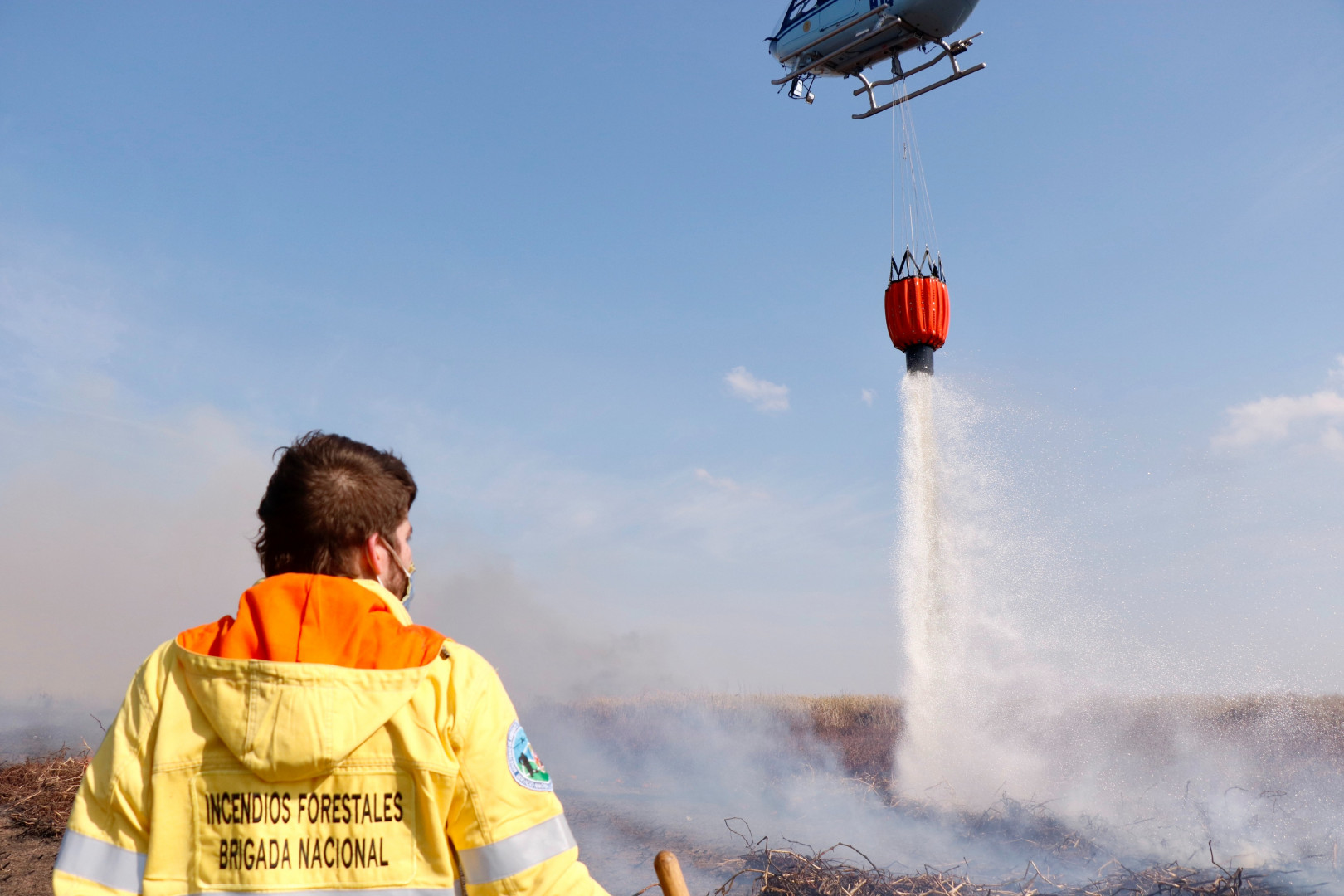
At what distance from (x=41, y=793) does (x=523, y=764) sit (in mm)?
9260

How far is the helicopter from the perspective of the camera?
13.5 metres

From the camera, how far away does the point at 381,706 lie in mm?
1731

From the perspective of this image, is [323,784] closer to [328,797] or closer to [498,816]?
[328,797]

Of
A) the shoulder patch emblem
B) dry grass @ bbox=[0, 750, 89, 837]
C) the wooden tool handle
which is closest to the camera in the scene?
the shoulder patch emblem

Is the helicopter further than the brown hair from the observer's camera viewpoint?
→ Yes

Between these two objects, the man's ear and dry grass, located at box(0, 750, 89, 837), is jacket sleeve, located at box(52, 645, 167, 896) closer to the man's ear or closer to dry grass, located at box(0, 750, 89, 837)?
the man's ear

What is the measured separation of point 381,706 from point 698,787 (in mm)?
13923

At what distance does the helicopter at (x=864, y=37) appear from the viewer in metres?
13.5

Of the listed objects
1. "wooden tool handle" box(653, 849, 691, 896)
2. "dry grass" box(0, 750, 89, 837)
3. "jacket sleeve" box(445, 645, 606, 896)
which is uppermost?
"jacket sleeve" box(445, 645, 606, 896)

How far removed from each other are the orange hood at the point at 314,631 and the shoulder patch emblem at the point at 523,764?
0.91ft

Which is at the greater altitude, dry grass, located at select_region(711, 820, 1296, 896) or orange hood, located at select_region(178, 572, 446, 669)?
orange hood, located at select_region(178, 572, 446, 669)

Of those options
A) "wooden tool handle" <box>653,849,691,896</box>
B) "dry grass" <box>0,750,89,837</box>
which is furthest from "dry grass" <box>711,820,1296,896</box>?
"dry grass" <box>0,750,89,837</box>

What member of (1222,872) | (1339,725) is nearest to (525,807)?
(1222,872)

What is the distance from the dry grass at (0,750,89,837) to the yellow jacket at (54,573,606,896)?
26.0 ft
